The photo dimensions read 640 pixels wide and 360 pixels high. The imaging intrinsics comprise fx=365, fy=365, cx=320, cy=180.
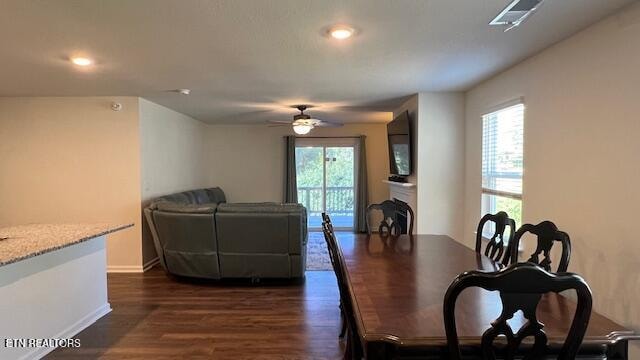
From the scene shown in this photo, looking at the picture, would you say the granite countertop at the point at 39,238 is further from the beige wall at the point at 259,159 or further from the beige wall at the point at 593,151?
the beige wall at the point at 259,159

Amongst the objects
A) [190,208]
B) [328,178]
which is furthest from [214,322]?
[328,178]

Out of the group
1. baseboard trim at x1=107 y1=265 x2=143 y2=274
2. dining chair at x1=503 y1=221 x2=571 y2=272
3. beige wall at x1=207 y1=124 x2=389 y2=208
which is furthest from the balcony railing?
dining chair at x1=503 y1=221 x2=571 y2=272

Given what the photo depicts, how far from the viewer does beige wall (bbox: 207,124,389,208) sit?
7715 millimetres

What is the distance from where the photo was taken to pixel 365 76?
12.1 feet

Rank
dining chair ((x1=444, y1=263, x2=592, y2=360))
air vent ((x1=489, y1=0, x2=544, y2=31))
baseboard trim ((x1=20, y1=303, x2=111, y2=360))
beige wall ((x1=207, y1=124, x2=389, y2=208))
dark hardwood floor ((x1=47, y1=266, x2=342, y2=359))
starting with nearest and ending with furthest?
dining chair ((x1=444, y1=263, x2=592, y2=360)) < air vent ((x1=489, y1=0, x2=544, y2=31)) < baseboard trim ((x1=20, y1=303, x2=111, y2=360)) < dark hardwood floor ((x1=47, y1=266, x2=342, y2=359)) < beige wall ((x1=207, y1=124, x2=389, y2=208))

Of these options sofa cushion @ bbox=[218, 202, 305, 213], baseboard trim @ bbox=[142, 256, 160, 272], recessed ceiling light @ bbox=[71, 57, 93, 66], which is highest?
recessed ceiling light @ bbox=[71, 57, 93, 66]

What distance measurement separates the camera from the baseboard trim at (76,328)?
255 cm

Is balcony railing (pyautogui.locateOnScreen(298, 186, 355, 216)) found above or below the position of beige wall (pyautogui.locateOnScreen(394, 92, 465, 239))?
below

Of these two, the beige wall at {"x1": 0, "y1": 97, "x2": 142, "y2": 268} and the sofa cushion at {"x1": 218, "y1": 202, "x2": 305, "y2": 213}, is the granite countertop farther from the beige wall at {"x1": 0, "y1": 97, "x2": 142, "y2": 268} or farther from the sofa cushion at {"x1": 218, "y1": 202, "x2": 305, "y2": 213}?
the beige wall at {"x1": 0, "y1": 97, "x2": 142, "y2": 268}

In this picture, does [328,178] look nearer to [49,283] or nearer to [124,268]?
[124,268]

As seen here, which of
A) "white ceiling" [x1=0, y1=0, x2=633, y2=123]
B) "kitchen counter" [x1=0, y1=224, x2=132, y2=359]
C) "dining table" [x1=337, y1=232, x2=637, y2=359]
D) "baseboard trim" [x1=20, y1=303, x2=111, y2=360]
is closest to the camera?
"dining table" [x1=337, y1=232, x2=637, y2=359]

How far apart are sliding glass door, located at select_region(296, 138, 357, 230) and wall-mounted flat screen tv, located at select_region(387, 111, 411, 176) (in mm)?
2199

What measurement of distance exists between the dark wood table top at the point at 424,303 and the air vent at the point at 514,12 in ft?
4.64

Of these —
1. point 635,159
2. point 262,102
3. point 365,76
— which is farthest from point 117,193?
point 635,159
